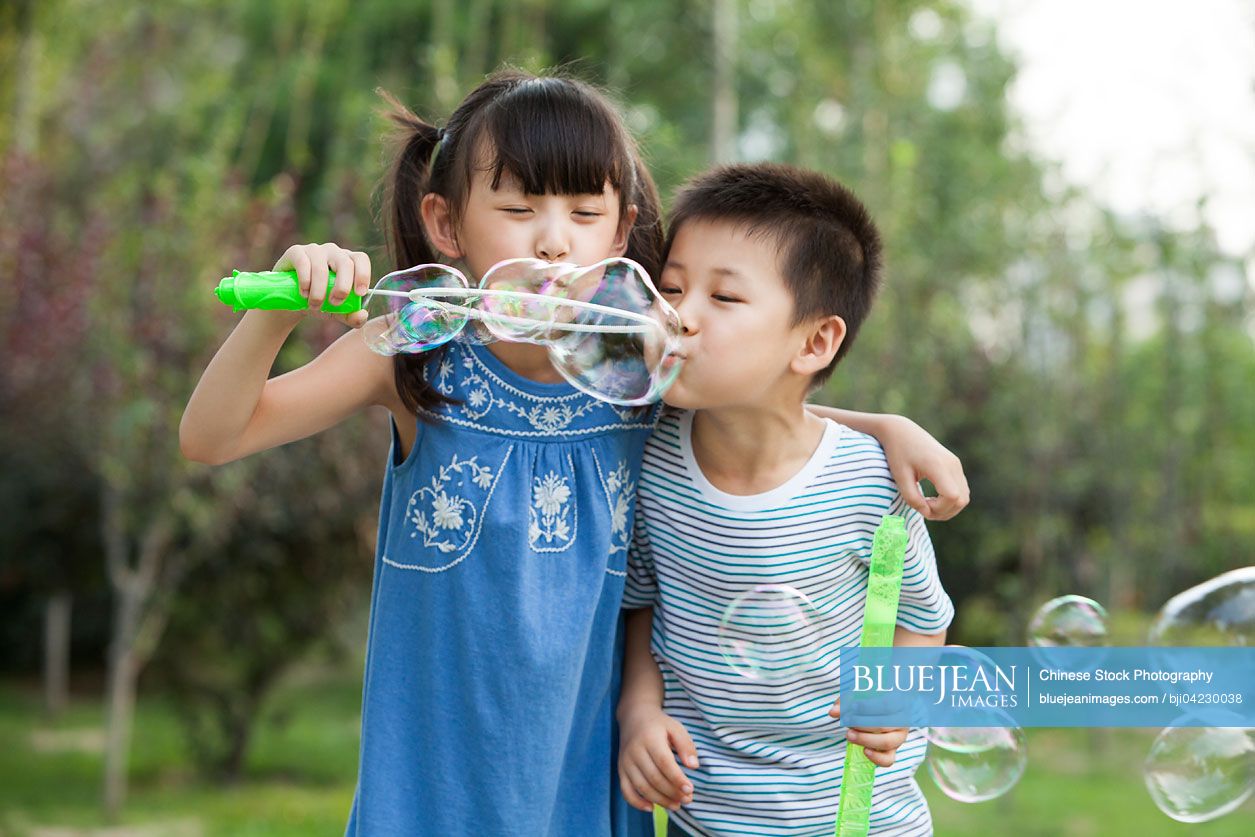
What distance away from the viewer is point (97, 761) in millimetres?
6465

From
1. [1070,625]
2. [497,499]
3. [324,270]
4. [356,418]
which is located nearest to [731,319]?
[497,499]

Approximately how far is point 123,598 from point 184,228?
4.87ft

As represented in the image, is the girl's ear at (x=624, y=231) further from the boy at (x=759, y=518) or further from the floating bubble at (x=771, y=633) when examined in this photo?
the floating bubble at (x=771, y=633)

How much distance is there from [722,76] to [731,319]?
5068 mm

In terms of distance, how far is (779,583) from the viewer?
5.70 feet

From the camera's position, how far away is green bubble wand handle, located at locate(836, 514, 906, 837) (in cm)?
158

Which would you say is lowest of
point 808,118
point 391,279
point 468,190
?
point 391,279

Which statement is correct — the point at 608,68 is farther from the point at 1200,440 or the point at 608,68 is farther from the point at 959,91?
the point at 1200,440

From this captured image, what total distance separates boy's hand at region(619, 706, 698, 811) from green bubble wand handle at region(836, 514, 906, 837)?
0.20m

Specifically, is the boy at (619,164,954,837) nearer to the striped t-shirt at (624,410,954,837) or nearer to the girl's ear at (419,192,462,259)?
the striped t-shirt at (624,410,954,837)

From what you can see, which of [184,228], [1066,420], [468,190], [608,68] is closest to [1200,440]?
[1066,420]

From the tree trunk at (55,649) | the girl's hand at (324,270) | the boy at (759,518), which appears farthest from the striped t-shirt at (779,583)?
the tree trunk at (55,649)

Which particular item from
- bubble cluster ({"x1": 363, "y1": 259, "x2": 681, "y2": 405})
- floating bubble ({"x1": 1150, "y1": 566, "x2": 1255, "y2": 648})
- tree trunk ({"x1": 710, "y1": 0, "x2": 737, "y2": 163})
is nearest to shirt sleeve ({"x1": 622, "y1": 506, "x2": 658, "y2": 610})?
bubble cluster ({"x1": 363, "y1": 259, "x2": 681, "y2": 405})

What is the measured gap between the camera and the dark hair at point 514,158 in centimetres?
171
